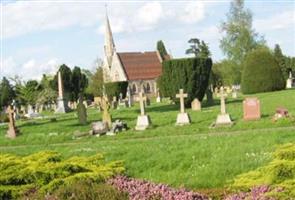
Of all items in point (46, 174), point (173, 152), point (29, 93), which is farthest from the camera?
point (29, 93)

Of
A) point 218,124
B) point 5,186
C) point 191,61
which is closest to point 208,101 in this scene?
point 191,61

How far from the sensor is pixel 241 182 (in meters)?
7.61

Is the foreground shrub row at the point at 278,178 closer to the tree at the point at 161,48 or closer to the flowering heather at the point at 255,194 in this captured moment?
the flowering heather at the point at 255,194

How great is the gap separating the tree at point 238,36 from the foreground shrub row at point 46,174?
216 ft

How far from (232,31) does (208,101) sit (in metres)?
34.3

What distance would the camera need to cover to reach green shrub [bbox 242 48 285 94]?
178ft

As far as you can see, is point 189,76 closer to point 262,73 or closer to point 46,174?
point 262,73

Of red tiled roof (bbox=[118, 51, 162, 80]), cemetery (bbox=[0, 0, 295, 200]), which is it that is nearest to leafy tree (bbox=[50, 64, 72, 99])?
cemetery (bbox=[0, 0, 295, 200])

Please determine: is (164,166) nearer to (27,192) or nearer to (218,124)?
(27,192)

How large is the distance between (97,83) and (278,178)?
6825 cm

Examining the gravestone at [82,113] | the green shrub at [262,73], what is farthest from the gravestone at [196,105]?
the green shrub at [262,73]

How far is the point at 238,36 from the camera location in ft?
244

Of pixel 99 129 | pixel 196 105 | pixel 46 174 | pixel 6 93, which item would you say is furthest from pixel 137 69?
pixel 46 174

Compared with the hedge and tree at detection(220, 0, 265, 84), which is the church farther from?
the hedge
